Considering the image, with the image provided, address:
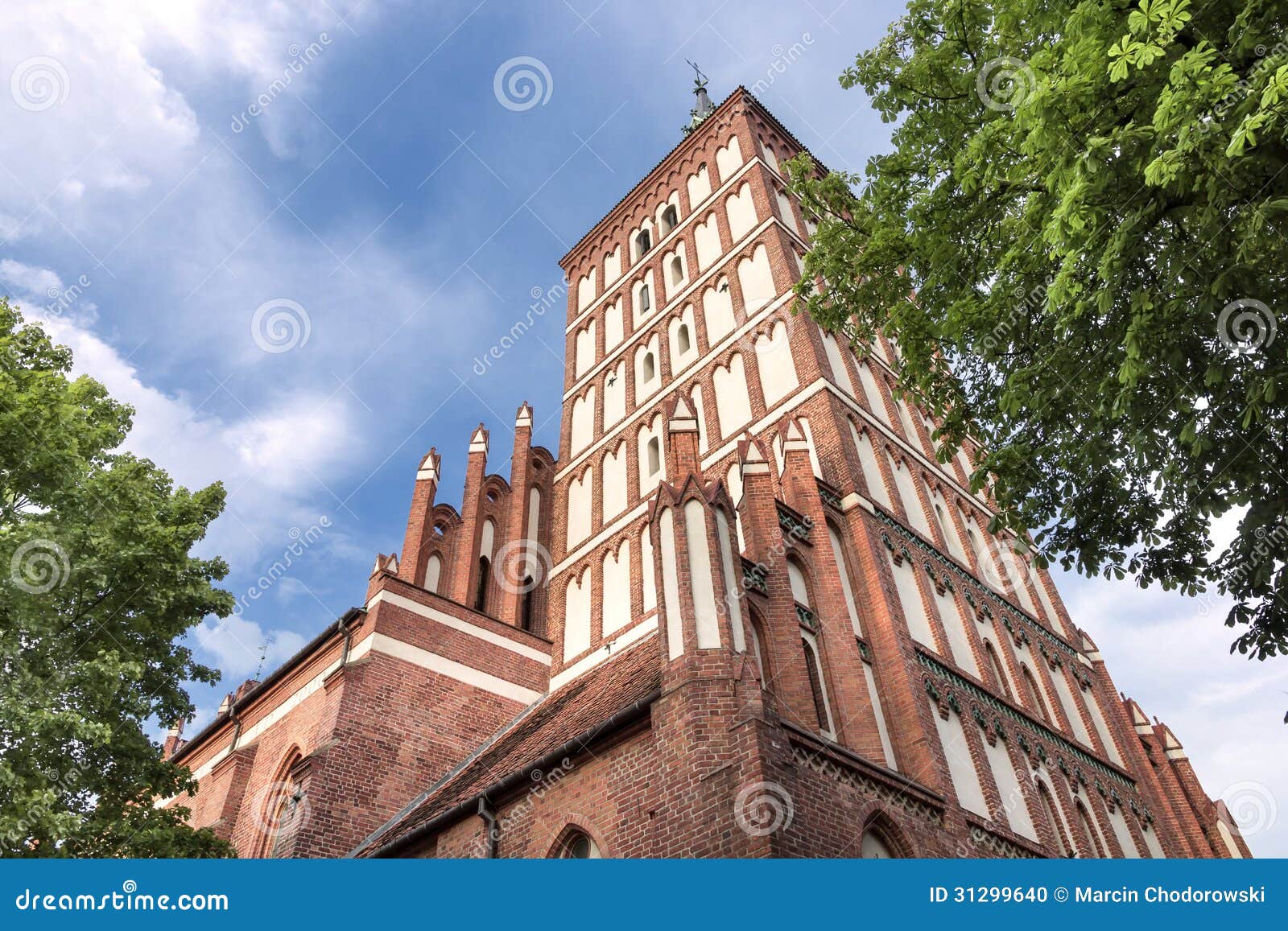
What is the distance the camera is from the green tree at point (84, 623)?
859 cm

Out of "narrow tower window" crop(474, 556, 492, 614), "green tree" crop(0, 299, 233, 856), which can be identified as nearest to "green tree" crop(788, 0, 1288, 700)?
"green tree" crop(0, 299, 233, 856)

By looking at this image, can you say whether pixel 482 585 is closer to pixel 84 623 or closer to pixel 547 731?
pixel 547 731

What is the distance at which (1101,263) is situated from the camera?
640cm

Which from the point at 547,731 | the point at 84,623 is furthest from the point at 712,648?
the point at 84,623

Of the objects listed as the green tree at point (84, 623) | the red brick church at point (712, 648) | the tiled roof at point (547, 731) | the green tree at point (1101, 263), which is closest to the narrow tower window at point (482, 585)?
the red brick church at point (712, 648)

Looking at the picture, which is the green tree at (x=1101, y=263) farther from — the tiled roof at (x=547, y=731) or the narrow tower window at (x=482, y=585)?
the narrow tower window at (x=482, y=585)

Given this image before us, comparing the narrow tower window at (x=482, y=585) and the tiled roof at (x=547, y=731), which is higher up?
→ the narrow tower window at (x=482, y=585)

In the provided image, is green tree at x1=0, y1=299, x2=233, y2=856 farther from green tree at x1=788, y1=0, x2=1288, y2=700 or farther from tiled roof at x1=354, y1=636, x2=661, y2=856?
green tree at x1=788, y1=0, x2=1288, y2=700

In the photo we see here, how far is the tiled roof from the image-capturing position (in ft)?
35.0

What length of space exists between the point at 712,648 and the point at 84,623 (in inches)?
270

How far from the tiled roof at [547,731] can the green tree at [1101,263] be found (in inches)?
186

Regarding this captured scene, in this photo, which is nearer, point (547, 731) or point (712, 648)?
point (712, 648)

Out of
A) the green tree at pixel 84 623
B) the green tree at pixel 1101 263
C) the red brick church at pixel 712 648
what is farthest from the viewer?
the red brick church at pixel 712 648

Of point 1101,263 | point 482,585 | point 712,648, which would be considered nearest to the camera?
point 1101,263
